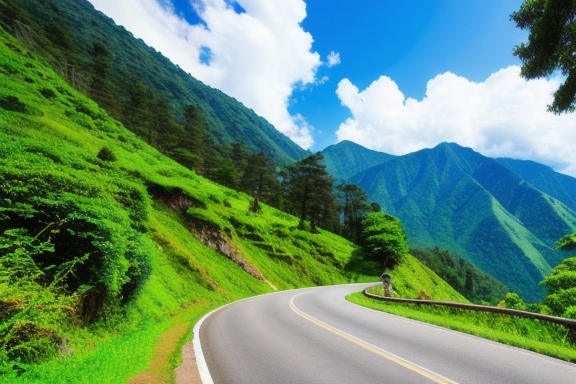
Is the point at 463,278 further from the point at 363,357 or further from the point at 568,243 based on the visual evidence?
the point at 363,357

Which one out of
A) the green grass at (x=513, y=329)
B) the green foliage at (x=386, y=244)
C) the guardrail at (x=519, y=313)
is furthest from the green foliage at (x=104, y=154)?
the green foliage at (x=386, y=244)

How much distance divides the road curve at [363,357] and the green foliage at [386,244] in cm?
4526

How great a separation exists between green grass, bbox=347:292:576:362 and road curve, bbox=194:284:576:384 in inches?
18.6

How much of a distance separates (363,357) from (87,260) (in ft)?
24.2

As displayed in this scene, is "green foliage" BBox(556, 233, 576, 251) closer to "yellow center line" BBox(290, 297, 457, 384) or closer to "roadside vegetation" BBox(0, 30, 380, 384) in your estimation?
"roadside vegetation" BBox(0, 30, 380, 384)

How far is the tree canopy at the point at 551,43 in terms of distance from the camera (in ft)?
30.2

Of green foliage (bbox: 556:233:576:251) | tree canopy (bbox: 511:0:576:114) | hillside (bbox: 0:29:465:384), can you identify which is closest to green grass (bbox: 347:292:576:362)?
tree canopy (bbox: 511:0:576:114)

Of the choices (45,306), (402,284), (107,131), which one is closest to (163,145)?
(107,131)

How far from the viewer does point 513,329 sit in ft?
31.4

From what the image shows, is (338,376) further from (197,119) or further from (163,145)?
(197,119)

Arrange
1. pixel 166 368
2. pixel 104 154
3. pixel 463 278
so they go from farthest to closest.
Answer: pixel 463 278 < pixel 104 154 < pixel 166 368

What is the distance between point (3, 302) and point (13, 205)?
3104mm

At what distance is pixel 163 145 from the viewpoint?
214ft

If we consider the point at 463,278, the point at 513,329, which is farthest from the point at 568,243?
the point at 463,278
